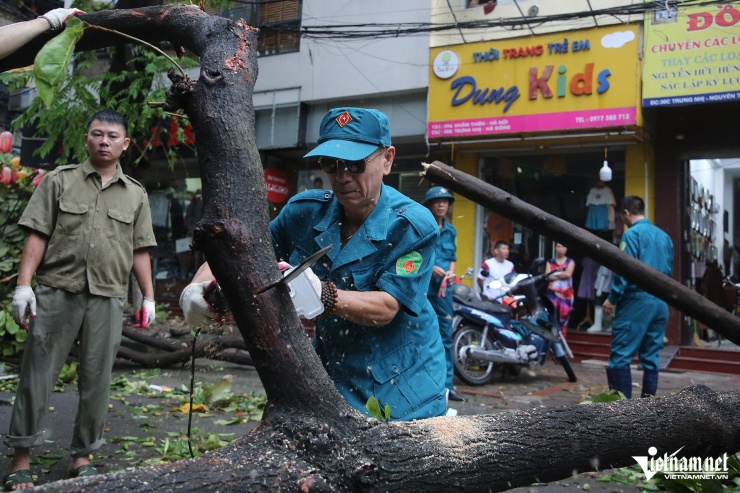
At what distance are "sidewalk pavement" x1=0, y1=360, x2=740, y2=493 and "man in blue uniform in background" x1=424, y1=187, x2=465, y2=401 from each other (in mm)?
652

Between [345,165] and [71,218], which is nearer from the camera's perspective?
[345,165]

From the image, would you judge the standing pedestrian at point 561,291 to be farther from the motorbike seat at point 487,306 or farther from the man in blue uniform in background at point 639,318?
the man in blue uniform in background at point 639,318

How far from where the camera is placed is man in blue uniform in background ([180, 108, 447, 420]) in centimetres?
248

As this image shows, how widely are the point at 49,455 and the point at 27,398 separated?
31.5 inches

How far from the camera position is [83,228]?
12.9ft

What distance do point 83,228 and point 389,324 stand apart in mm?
2191

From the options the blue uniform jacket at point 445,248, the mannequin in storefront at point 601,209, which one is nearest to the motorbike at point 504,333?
the blue uniform jacket at point 445,248

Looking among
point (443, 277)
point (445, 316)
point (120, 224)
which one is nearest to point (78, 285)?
point (120, 224)

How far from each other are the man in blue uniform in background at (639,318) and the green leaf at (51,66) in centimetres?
522

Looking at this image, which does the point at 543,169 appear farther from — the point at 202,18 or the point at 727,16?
the point at 202,18

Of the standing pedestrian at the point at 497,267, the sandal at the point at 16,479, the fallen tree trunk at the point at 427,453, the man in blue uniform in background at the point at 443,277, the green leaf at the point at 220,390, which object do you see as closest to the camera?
the fallen tree trunk at the point at 427,453

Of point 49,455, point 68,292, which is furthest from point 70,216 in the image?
point 49,455

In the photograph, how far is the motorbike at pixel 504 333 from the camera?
8.25 meters

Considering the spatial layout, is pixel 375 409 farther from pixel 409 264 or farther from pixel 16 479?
pixel 16 479
